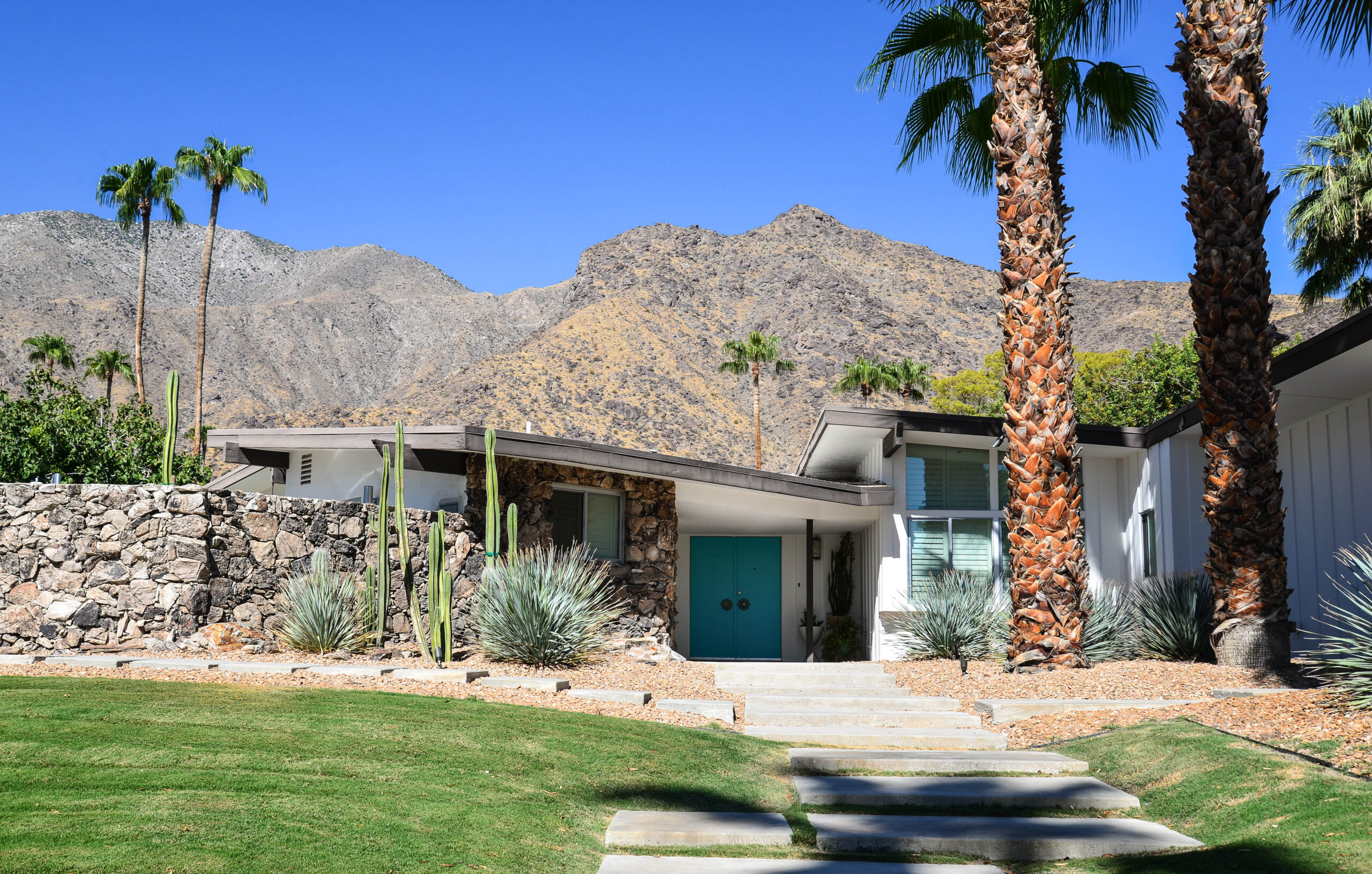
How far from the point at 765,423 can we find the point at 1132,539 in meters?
54.4

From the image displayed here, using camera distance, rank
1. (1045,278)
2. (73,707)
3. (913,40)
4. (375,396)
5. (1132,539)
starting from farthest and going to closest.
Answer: (375,396), (1132,539), (913,40), (1045,278), (73,707)

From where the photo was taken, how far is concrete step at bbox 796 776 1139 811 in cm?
644

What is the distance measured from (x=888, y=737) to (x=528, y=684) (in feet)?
11.1

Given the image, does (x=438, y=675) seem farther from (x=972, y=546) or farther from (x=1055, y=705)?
(x=972, y=546)

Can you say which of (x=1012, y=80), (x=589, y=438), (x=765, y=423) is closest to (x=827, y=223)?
(x=765, y=423)

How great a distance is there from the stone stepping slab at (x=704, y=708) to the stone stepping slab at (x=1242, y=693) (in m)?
4.12

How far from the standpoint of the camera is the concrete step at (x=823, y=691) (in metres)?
10.8

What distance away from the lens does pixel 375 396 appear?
9288cm

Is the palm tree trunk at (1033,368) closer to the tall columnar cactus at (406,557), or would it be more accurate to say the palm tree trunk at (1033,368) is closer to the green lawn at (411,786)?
the green lawn at (411,786)

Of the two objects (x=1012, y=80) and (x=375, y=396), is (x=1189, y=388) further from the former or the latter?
(x=375, y=396)

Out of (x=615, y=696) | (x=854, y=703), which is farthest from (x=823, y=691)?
(x=615, y=696)

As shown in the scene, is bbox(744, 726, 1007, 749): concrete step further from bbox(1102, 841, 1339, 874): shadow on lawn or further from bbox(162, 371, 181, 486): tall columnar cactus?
bbox(162, 371, 181, 486): tall columnar cactus

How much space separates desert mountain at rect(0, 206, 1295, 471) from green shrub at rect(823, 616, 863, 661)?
139ft

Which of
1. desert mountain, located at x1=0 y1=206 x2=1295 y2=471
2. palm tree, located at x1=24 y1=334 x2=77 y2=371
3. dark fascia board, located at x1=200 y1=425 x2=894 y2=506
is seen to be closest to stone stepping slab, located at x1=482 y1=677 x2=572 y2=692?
dark fascia board, located at x1=200 y1=425 x2=894 y2=506
